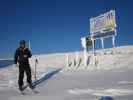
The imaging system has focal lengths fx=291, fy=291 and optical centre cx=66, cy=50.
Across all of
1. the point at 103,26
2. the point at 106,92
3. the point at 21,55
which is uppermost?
the point at 103,26

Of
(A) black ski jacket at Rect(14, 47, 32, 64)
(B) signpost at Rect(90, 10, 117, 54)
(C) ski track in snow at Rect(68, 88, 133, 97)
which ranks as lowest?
(C) ski track in snow at Rect(68, 88, 133, 97)

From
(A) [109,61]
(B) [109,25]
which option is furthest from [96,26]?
(A) [109,61]

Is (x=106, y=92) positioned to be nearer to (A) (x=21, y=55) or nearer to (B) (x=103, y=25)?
(A) (x=21, y=55)

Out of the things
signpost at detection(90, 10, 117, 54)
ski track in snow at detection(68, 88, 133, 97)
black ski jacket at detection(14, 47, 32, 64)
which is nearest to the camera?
ski track in snow at detection(68, 88, 133, 97)

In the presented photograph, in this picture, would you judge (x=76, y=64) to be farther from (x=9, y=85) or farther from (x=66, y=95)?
(x=66, y=95)

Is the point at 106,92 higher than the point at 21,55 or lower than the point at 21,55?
lower

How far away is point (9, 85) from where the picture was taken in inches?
521

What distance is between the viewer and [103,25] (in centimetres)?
2783

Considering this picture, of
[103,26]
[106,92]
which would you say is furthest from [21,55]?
[103,26]

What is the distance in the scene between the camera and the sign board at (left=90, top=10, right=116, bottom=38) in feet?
87.2

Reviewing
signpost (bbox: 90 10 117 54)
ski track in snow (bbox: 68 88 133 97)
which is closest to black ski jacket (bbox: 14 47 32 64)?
ski track in snow (bbox: 68 88 133 97)

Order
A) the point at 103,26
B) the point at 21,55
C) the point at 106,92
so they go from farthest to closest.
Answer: the point at 103,26, the point at 21,55, the point at 106,92

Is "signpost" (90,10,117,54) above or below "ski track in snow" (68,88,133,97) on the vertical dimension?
above

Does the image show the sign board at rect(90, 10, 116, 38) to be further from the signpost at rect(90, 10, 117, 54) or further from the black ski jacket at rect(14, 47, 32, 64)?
the black ski jacket at rect(14, 47, 32, 64)
